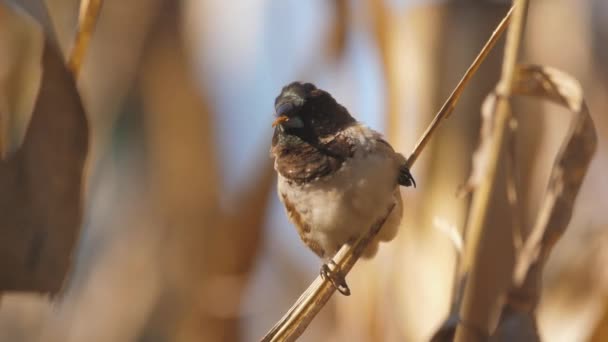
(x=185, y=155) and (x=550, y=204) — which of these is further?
(x=185, y=155)

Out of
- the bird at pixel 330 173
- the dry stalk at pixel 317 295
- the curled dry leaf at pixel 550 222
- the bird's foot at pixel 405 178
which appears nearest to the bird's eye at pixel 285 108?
the bird at pixel 330 173

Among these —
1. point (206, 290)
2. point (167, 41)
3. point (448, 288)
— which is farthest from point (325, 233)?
point (167, 41)

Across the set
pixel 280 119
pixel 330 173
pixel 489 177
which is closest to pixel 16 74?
pixel 280 119

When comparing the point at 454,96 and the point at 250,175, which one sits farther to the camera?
the point at 250,175

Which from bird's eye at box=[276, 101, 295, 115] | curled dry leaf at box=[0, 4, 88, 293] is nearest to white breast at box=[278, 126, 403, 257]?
bird's eye at box=[276, 101, 295, 115]

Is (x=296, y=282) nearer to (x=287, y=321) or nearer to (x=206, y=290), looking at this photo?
(x=206, y=290)

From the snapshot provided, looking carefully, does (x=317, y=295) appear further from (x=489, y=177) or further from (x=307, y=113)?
(x=307, y=113)
